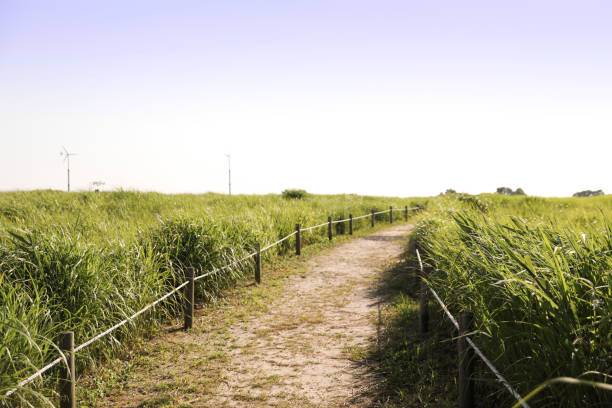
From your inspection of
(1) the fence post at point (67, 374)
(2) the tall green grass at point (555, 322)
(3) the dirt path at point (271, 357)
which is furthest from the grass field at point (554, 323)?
(1) the fence post at point (67, 374)

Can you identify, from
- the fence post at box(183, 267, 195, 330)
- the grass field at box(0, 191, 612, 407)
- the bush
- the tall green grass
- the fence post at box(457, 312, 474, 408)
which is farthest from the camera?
the bush

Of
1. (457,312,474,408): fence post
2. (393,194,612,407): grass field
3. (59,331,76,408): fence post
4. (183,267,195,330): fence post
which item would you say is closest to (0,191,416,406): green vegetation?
(59,331,76,408): fence post

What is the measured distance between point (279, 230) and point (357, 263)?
10.2 ft

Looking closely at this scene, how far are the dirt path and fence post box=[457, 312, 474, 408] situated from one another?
Result: 1.12 metres

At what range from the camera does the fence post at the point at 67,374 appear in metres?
3.87

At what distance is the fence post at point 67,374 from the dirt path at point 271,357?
0.62 m

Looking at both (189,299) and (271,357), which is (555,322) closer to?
(271,357)

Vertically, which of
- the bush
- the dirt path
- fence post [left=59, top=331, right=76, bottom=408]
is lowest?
the dirt path

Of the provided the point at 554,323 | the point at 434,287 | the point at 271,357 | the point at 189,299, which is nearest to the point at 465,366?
the point at 554,323

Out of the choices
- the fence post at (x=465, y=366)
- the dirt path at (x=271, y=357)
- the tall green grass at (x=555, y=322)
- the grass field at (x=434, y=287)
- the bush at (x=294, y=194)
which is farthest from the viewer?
the bush at (x=294, y=194)

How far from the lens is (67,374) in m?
3.92

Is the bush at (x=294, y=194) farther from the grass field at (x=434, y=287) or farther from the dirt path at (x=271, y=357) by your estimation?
the dirt path at (x=271, y=357)

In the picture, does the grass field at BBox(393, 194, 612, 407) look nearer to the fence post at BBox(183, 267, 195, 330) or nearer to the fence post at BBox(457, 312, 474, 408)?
the fence post at BBox(457, 312, 474, 408)

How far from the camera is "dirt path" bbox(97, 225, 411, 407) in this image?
4555 mm
